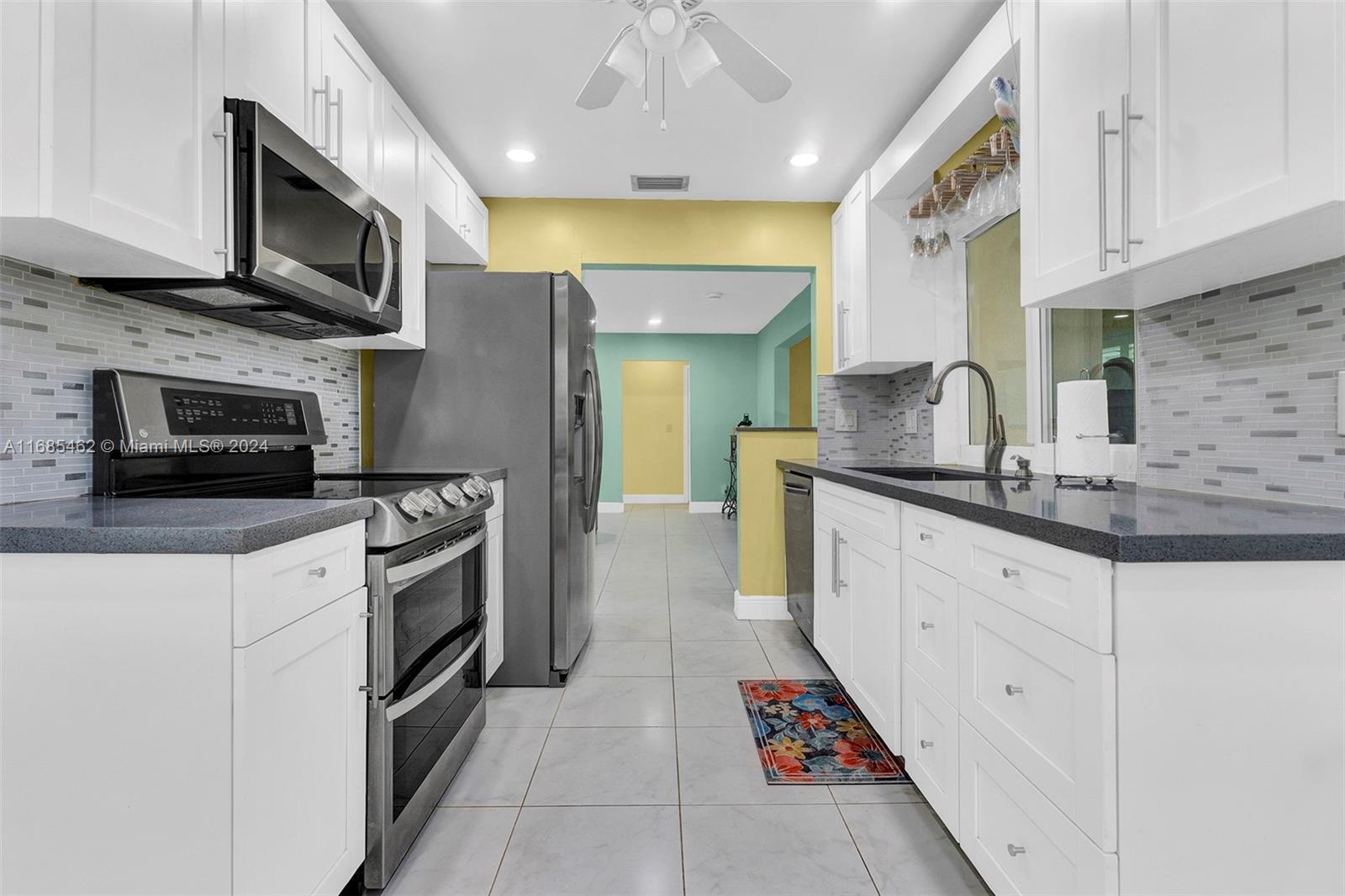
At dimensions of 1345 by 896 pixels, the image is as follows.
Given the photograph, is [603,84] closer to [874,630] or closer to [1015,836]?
[874,630]

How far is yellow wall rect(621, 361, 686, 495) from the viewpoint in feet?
28.2

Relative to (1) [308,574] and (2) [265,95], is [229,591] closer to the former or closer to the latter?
(1) [308,574]

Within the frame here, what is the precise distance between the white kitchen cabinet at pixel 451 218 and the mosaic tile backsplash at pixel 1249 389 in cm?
269

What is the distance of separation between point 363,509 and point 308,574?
0.69 feet

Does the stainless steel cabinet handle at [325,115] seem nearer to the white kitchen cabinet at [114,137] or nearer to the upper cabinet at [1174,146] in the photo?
the white kitchen cabinet at [114,137]

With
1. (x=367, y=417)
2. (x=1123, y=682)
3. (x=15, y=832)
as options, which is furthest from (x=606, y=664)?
(x=1123, y=682)

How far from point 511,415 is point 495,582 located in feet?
2.30

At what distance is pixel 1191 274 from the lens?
130cm

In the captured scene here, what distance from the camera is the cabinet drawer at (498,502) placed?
2.43 meters

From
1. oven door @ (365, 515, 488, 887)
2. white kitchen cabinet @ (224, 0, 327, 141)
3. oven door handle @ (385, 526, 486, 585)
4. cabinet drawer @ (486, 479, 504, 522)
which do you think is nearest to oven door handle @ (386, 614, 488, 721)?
oven door @ (365, 515, 488, 887)

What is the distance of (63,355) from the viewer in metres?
1.38

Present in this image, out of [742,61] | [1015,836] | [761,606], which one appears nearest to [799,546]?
[761,606]

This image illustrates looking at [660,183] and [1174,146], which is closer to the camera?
[1174,146]

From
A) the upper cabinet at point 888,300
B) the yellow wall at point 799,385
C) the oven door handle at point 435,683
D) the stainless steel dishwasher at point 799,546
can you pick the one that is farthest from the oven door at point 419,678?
the yellow wall at point 799,385
